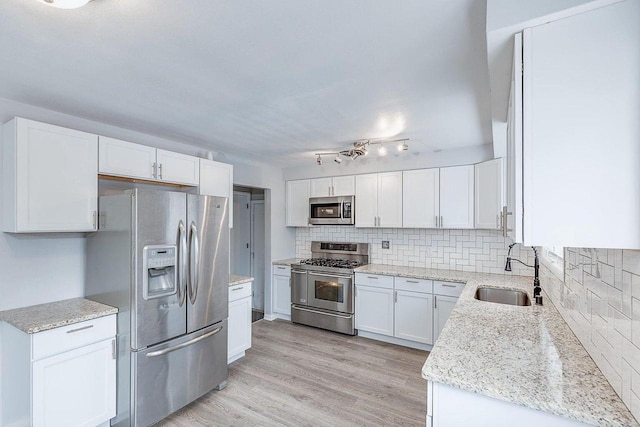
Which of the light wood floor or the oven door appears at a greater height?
the oven door

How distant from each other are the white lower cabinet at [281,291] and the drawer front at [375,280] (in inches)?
47.0

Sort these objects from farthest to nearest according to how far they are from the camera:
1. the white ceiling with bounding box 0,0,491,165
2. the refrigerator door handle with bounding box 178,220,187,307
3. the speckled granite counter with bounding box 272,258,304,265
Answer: the speckled granite counter with bounding box 272,258,304,265
the refrigerator door handle with bounding box 178,220,187,307
the white ceiling with bounding box 0,0,491,165

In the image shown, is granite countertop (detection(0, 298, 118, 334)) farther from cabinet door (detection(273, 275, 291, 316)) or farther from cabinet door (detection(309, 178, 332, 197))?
cabinet door (detection(309, 178, 332, 197))

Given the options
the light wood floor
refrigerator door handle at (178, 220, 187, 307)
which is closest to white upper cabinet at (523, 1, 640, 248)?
the light wood floor

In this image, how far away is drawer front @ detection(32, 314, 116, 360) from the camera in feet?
6.22

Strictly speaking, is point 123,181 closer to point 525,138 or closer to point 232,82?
point 232,82

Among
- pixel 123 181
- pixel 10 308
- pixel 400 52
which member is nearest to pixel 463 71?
pixel 400 52

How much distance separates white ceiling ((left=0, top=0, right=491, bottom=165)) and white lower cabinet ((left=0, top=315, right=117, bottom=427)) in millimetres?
1605

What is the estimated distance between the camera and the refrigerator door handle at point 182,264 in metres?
2.41

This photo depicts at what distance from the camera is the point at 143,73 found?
1.83m

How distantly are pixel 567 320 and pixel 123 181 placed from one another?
363cm

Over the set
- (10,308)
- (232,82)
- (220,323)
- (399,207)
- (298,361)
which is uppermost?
(232,82)

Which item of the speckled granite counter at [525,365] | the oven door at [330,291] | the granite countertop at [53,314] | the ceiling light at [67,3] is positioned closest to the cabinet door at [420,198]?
the oven door at [330,291]

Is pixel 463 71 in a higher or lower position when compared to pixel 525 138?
higher
